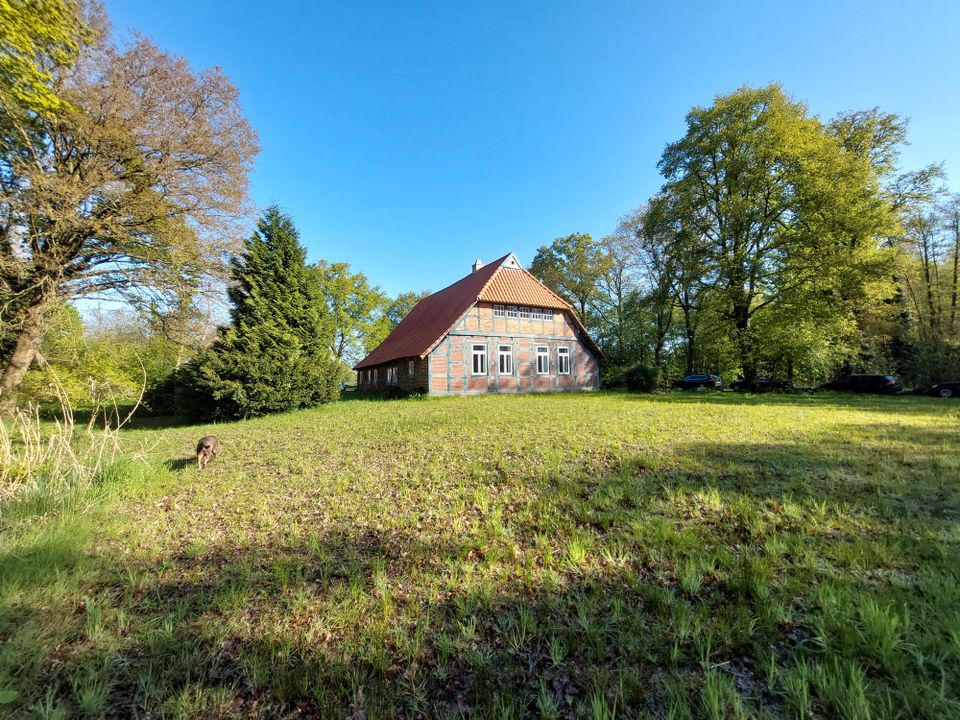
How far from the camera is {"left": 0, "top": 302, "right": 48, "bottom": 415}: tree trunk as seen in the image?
11.4 metres

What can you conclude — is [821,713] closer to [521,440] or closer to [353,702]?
[353,702]

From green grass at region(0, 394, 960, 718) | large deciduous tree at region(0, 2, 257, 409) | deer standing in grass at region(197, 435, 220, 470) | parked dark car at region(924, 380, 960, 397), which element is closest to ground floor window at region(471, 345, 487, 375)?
large deciduous tree at region(0, 2, 257, 409)

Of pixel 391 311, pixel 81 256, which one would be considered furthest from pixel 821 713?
pixel 391 311

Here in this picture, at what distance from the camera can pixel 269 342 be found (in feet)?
39.6

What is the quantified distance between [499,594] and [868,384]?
28035 millimetres

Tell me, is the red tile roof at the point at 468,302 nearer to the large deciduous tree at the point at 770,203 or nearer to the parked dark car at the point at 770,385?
the large deciduous tree at the point at 770,203

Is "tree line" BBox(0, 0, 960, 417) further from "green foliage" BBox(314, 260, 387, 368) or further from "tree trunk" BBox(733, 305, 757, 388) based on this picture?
"green foliage" BBox(314, 260, 387, 368)

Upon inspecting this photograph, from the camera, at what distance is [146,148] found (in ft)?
38.3

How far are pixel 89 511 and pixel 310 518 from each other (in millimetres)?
2492

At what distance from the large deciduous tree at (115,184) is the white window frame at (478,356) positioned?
37.5 feet

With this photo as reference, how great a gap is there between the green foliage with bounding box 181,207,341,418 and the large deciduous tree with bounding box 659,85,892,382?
20194 mm

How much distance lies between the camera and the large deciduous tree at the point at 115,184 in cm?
1045

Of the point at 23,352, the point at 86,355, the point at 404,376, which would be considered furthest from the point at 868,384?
the point at 23,352

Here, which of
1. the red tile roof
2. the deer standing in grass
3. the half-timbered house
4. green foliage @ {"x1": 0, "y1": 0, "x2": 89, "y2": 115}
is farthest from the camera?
the red tile roof
